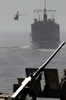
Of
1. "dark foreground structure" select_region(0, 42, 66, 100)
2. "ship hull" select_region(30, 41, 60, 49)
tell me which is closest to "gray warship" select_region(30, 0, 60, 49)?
"ship hull" select_region(30, 41, 60, 49)

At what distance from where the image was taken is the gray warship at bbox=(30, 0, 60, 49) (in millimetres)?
134750

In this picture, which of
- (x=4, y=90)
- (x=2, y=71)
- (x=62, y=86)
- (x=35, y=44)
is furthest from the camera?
(x=35, y=44)

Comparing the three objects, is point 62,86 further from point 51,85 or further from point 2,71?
point 2,71

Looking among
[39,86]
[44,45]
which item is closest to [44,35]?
[44,45]

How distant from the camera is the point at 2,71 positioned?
74688 millimetres

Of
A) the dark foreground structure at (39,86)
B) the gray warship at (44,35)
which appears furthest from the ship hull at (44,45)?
the dark foreground structure at (39,86)

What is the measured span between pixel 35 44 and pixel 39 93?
12879cm

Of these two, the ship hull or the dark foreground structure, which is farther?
the ship hull

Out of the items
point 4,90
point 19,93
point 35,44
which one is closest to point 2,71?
point 4,90

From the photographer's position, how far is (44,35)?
138375mm

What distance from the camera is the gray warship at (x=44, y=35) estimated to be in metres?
135

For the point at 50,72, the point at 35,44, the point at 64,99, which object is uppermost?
the point at 50,72

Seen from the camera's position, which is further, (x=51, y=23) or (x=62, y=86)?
(x=51, y=23)

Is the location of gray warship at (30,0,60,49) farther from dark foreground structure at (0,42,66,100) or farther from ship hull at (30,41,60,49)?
dark foreground structure at (0,42,66,100)
